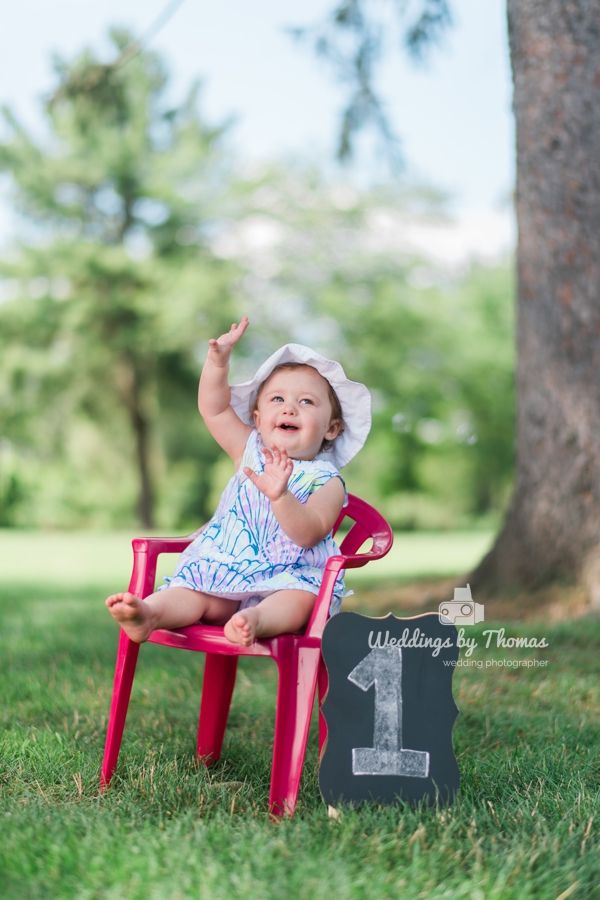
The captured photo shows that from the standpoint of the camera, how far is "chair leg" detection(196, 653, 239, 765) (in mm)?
2160

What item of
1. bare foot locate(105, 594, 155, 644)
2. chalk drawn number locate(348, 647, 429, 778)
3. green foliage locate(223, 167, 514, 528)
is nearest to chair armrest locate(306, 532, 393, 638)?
chalk drawn number locate(348, 647, 429, 778)

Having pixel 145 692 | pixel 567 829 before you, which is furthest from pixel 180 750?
pixel 567 829

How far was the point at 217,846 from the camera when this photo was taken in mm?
1485

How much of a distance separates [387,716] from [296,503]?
1.67 ft

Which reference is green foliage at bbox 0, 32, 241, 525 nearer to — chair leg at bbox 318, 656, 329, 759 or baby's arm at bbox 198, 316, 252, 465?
baby's arm at bbox 198, 316, 252, 465

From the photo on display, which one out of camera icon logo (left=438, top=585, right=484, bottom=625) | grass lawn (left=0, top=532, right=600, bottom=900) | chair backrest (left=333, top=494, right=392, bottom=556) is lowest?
grass lawn (left=0, top=532, right=600, bottom=900)

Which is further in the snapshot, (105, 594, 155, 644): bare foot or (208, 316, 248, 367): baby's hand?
(208, 316, 248, 367): baby's hand

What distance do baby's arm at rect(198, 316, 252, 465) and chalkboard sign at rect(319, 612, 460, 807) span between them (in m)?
0.73

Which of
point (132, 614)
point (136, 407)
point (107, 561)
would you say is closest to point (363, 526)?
point (132, 614)

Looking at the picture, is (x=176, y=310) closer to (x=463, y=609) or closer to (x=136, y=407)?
(x=136, y=407)

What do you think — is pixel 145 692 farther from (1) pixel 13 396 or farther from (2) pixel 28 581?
(1) pixel 13 396

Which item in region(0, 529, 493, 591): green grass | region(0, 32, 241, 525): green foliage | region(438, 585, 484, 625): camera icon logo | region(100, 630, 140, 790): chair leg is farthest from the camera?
region(0, 32, 241, 525): green foliage

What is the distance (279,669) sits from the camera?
176 centimetres

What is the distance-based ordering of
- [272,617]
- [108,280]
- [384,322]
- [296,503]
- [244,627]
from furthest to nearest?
1. [384,322]
2. [108,280]
3. [296,503]
4. [272,617]
5. [244,627]
